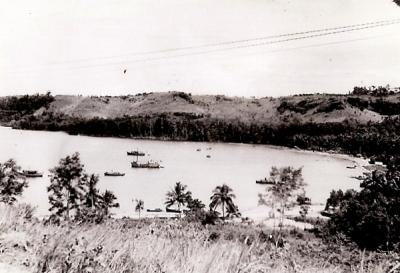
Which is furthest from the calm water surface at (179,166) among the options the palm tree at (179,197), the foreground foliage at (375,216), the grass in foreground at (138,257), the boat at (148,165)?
the grass in foreground at (138,257)

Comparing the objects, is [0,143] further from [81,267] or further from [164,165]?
[81,267]

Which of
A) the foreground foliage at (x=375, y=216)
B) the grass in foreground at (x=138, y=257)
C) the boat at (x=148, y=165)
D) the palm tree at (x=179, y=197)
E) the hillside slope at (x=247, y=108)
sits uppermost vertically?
the hillside slope at (x=247, y=108)

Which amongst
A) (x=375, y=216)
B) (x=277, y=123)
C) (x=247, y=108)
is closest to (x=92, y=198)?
(x=375, y=216)

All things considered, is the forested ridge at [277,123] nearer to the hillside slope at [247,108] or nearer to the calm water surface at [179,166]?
the hillside slope at [247,108]

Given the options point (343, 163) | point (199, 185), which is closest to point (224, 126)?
point (343, 163)

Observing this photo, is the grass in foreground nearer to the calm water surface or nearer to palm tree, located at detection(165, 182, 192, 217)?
the calm water surface

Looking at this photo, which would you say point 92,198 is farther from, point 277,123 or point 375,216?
point 277,123

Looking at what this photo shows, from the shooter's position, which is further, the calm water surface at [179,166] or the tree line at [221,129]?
the tree line at [221,129]

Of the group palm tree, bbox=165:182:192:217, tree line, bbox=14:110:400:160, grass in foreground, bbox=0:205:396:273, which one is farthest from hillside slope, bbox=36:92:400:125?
grass in foreground, bbox=0:205:396:273
